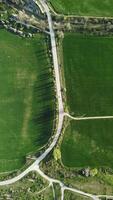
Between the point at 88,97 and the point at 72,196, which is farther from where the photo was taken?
the point at 88,97

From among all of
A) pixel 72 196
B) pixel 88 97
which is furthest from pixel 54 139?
pixel 72 196

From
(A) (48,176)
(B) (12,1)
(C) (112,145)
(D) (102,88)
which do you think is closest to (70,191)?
(A) (48,176)

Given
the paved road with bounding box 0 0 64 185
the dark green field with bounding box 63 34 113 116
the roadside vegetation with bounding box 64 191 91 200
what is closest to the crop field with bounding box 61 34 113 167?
the dark green field with bounding box 63 34 113 116

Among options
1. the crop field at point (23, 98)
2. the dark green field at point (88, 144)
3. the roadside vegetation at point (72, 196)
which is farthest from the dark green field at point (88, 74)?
the roadside vegetation at point (72, 196)

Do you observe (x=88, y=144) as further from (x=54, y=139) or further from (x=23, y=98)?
(x=23, y=98)

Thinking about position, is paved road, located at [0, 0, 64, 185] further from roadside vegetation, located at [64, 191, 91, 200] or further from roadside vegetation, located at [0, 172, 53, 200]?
roadside vegetation, located at [64, 191, 91, 200]

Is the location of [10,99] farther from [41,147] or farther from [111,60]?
[111,60]
